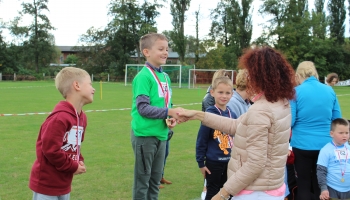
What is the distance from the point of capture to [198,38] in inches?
2549

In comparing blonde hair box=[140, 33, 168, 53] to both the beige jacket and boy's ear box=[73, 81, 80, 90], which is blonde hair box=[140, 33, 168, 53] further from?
the beige jacket

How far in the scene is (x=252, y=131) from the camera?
250cm

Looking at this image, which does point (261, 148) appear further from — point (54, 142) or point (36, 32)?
point (36, 32)

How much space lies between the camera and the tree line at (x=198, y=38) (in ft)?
193

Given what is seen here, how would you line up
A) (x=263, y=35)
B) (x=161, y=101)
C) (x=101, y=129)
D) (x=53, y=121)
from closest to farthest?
(x=53, y=121) < (x=161, y=101) < (x=101, y=129) < (x=263, y=35)

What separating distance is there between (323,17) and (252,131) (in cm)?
6826

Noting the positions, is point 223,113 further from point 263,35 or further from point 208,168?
point 263,35

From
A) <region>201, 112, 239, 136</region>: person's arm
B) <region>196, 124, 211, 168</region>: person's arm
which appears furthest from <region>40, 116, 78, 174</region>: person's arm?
<region>196, 124, 211, 168</region>: person's arm

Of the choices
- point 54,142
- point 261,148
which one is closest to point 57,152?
point 54,142

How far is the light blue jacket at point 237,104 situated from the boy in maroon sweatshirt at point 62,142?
204 centimetres

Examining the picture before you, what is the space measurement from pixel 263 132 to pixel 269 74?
45 cm

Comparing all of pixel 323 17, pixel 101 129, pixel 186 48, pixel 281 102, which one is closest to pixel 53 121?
pixel 281 102

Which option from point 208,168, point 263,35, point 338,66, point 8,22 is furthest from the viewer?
point 8,22

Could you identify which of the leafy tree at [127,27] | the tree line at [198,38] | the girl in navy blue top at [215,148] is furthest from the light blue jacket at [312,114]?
the leafy tree at [127,27]
